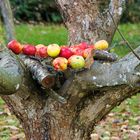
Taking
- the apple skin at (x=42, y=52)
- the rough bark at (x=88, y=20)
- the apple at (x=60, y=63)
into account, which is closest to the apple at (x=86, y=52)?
the apple at (x=60, y=63)

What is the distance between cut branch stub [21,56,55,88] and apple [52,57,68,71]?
54 millimetres

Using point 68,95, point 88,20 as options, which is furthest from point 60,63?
point 88,20

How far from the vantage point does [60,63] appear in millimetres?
3180

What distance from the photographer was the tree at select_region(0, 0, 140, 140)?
3197mm

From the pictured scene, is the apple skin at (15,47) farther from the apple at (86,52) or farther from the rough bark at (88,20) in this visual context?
the rough bark at (88,20)

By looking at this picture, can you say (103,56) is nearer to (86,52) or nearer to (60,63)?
(86,52)

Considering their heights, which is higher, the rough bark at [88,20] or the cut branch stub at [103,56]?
the cut branch stub at [103,56]

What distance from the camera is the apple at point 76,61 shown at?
10.4 ft

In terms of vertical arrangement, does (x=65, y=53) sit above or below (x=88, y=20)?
above

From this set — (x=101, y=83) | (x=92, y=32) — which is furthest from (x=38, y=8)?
(x=101, y=83)

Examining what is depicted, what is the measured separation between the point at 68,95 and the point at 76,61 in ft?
1.06

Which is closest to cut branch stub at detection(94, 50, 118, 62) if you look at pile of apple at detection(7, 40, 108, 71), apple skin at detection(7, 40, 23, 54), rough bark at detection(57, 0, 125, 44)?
pile of apple at detection(7, 40, 108, 71)

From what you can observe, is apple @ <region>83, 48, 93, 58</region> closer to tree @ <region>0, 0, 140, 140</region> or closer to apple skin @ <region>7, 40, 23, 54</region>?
tree @ <region>0, 0, 140, 140</region>

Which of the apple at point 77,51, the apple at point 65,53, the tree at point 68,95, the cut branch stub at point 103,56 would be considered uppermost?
the apple at point 65,53
